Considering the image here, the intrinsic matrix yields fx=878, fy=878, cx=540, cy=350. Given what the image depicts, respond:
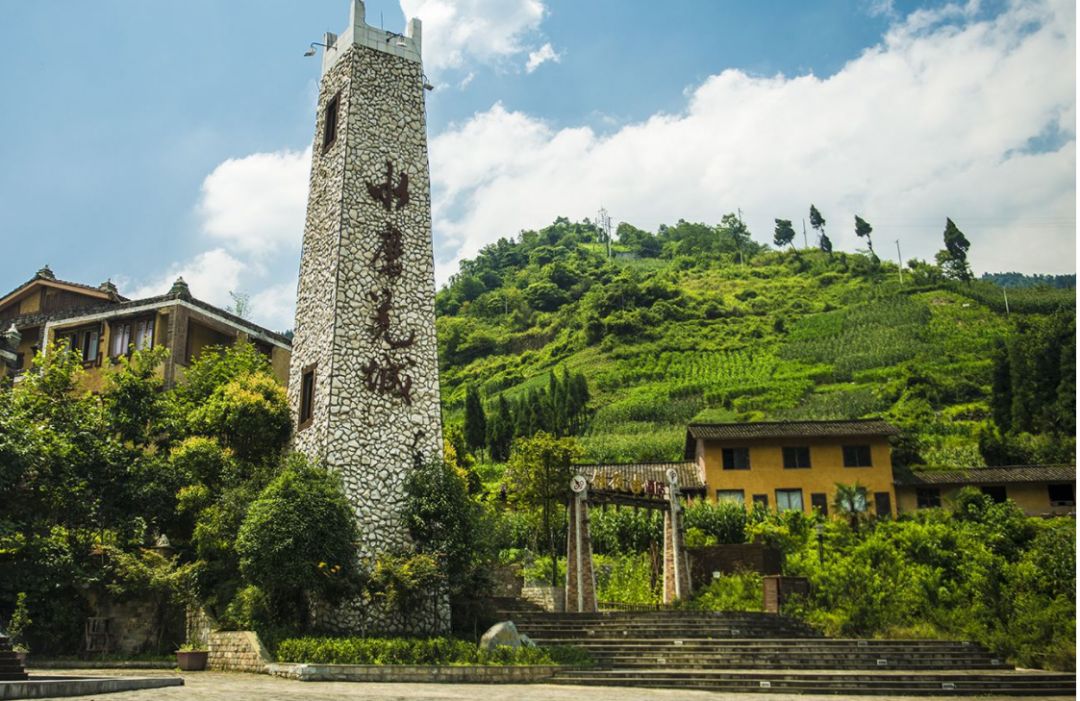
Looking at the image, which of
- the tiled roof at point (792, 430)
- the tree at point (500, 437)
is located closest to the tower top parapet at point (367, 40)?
the tiled roof at point (792, 430)

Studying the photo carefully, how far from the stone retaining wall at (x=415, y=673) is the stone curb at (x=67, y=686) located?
2.60 meters

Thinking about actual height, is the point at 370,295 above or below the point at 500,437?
below

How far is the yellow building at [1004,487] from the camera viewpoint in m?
31.0

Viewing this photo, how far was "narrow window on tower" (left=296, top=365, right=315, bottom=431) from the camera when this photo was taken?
18.0 meters

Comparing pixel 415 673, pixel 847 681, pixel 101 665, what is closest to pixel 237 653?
pixel 101 665

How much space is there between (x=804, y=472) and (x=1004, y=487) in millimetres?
7327

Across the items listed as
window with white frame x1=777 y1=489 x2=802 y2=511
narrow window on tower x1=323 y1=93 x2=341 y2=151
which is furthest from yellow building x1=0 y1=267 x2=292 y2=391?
window with white frame x1=777 y1=489 x2=802 y2=511

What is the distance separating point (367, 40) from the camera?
1972 centimetres

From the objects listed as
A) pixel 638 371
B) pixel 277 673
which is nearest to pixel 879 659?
pixel 277 673

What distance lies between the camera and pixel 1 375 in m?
26.3

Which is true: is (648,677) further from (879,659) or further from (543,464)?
(543,464)

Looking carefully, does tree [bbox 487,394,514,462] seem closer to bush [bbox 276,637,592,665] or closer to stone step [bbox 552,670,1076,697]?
bush [bbox 276,637,592,665]

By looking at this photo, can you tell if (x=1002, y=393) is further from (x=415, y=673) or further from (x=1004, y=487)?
(x=415, y=673)

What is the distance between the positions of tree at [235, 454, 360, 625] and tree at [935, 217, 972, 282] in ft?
272
